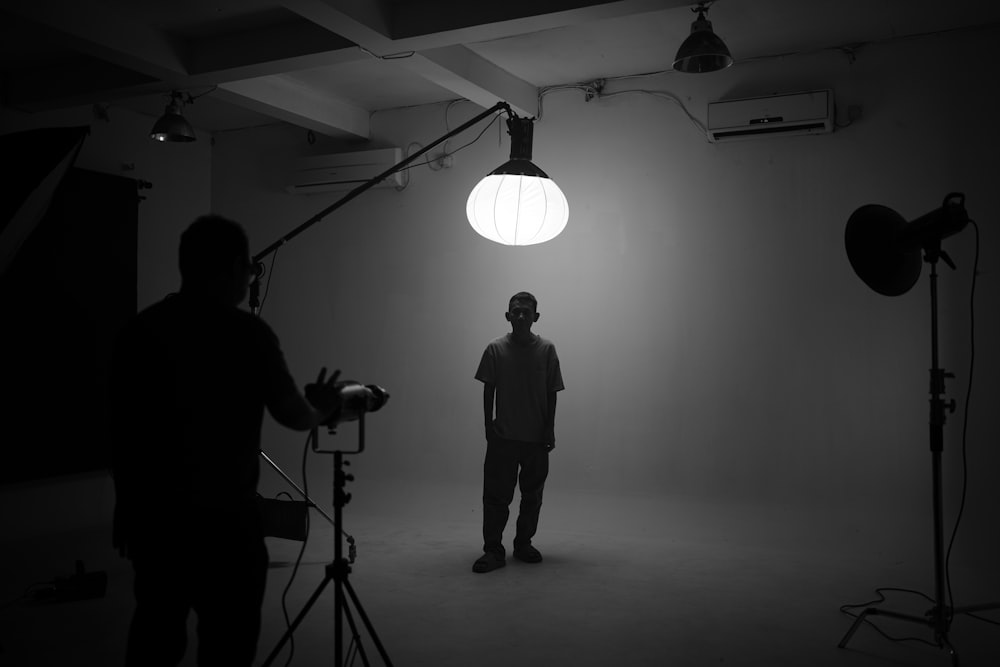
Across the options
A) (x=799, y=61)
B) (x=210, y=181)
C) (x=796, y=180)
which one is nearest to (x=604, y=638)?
(x=796, y=180)

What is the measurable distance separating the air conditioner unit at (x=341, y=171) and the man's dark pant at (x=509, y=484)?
237cm

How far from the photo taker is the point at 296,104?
546cm

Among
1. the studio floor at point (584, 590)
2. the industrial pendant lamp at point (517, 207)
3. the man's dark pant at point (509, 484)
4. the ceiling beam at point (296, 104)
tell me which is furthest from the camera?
the ceiling beam at point (296, 104)

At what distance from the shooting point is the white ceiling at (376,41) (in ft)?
12.8

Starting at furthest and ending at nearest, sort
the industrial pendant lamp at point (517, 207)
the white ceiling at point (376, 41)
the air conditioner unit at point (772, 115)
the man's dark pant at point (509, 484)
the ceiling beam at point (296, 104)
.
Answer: the ceiling beam at point (296, 104), the air conditioner unit at point (772, 115), the industrial pendant lamp at point (517, 207), the man's dark pant at point (509, 484), the white ceiling at point (376, 41)

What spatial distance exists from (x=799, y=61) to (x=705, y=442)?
229 cm

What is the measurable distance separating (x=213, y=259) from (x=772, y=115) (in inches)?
148

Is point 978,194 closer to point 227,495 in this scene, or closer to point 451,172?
point 451,172

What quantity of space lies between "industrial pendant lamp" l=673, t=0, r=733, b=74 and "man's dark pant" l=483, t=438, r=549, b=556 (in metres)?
2.03

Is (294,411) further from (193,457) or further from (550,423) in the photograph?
(550,423)

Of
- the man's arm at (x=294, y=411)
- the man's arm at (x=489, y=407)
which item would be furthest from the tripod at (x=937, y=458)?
the man's arm at (x=294, y=411)

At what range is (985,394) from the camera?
14.2 ft

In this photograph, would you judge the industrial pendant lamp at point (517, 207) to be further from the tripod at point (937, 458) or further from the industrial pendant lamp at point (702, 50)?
the tripod at point (937, 458)

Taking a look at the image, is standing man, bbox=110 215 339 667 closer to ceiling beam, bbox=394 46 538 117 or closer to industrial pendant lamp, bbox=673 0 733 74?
industrial pendant lamp, bbox=673 0 733 74
